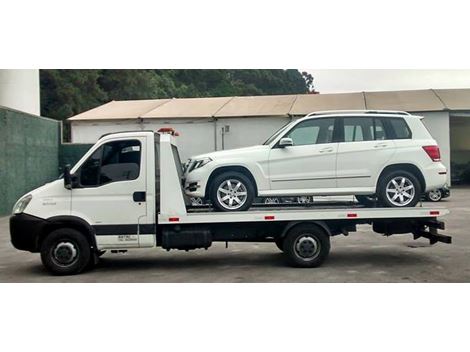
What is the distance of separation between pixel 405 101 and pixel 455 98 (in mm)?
2686

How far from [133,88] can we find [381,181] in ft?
93.2

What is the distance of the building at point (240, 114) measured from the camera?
19.5 m

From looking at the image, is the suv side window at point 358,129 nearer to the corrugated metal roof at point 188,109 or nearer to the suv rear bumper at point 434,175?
the suv rear bumper at point 434,175

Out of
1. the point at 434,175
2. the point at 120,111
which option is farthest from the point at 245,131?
the point at 434,175

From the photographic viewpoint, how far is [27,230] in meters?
7.68

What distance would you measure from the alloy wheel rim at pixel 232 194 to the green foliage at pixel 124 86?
2593cm

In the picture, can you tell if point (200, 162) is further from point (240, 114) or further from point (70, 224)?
point (240, 114)

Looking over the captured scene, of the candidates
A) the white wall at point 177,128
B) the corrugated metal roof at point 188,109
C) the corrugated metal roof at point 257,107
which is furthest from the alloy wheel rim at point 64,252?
the corrugated metal roof at point 188,109

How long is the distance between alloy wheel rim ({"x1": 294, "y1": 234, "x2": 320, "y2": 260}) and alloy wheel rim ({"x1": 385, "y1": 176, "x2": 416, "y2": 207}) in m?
1.40

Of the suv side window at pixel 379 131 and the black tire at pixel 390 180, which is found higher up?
the suv side window at pixel 379 131

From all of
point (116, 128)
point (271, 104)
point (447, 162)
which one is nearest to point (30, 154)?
point (116, 128)

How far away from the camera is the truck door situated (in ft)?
25.2

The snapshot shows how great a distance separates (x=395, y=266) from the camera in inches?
329

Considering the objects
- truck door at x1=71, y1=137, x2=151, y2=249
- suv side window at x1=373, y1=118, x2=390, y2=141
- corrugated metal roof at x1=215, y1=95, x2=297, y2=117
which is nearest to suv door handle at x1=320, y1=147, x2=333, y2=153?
suv side window at x1=373, y1=118, x2=390, y2=141
